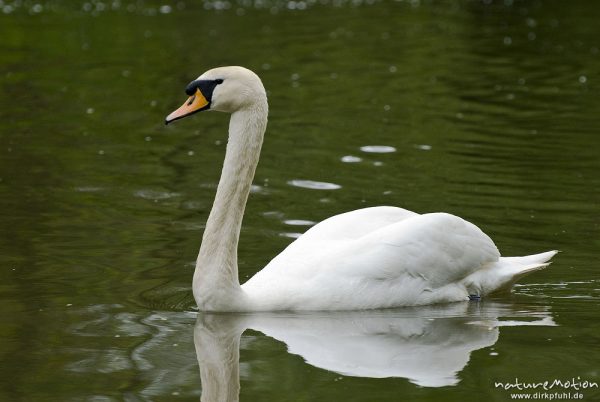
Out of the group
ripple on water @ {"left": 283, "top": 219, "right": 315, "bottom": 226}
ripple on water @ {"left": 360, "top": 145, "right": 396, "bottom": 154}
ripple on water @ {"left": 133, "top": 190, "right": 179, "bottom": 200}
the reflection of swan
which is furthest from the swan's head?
ripple on water @ {"left": 360, "top": 145, "right": 396, "bottom": 154}

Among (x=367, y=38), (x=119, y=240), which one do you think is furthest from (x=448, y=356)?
(x=367, y=38)

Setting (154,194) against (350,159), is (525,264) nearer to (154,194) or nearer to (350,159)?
(154,194)

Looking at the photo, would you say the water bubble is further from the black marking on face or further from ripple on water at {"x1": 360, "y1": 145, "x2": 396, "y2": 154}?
the black marking on face

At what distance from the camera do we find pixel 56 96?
18.7 metres

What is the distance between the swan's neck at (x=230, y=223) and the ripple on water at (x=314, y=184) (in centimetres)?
417

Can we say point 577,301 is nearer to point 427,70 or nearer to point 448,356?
point 448,356

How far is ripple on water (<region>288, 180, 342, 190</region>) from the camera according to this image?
12.7 m

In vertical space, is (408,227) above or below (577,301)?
above

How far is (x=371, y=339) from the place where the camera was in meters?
7.87

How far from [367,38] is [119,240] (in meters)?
16.9

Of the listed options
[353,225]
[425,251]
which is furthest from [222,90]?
[425,251]

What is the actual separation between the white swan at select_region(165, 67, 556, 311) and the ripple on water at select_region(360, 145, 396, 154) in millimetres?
5832

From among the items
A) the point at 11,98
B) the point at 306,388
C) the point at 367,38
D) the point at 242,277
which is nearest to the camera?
the point at 306,388

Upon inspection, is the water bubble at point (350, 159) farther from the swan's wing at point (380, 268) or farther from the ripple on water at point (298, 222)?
the swan's wing at point (380, 268)
